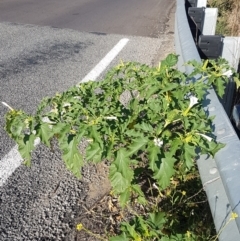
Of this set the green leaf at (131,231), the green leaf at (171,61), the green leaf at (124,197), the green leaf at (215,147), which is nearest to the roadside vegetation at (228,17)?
the green leaf at (171,61)

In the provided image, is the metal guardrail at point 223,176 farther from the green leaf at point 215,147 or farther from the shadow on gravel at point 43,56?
the shadow on gravel at point 43,56

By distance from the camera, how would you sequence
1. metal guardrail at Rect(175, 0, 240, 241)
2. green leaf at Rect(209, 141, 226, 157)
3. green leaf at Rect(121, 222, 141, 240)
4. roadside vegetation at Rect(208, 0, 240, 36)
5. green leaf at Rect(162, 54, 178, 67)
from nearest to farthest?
metal guardrail at Rect(175, 0, 240, 241)
green leaf at Rect(209, 141, 226, 157)
green leaf at Rect(121, 222, 141, 240)
green leaf at Rect(162, 54, 178, 67)
roadside vegetation at Rect(208, 0, 240, 36)

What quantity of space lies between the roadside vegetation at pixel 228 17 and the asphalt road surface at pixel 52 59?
Result: 1086mm

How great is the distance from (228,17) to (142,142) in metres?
6.29

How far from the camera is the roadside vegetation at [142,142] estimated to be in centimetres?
179

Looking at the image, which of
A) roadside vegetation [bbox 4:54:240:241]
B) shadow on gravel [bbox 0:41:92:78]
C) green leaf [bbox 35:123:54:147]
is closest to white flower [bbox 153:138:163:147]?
roadside vegetation [bbox 4:54:240:241]

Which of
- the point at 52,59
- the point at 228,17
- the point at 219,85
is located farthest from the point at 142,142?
the point at 228,17

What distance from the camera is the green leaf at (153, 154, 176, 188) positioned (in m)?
1.75

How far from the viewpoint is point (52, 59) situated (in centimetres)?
581

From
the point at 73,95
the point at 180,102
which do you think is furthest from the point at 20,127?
the point at 180,102

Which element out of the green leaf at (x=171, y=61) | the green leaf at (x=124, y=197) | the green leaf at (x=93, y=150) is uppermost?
the green leaf at (x=171, y=61)

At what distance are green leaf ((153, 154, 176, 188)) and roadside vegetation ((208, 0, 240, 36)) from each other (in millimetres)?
4763

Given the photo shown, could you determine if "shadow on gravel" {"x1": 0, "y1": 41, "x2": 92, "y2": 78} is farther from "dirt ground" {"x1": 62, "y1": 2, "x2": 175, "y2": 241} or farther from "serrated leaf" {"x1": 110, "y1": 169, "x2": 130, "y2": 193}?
"serrated leaf" {"x1": 110, "y1": 169, "x2": 130, "y2": 193}

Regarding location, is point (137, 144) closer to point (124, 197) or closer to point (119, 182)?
point (119, 182)
